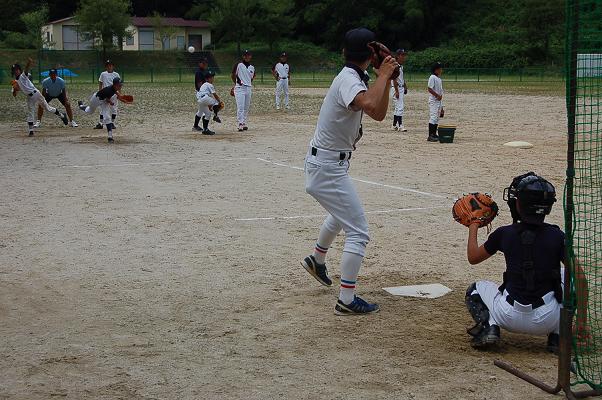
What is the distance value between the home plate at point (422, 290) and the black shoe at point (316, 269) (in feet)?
1.95

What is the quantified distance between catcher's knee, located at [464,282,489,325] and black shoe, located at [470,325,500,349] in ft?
0.29

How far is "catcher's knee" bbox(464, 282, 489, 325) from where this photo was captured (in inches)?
239

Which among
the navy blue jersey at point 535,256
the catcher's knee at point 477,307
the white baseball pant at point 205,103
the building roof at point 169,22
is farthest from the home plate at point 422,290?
the building roof at point 169,22

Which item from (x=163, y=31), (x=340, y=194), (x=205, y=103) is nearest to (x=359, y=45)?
(x=340, y=194)

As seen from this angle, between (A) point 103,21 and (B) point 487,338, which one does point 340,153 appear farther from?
(A) point 103,21

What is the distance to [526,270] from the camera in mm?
5750

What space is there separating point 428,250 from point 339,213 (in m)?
2.52

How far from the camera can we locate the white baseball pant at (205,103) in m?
21.6

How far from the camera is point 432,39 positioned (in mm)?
94125

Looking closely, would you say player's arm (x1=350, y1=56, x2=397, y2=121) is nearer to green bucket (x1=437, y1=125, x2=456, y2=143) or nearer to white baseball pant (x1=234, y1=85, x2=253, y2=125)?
green bucket (x1=437, y1=125, x2=456, y2=143)

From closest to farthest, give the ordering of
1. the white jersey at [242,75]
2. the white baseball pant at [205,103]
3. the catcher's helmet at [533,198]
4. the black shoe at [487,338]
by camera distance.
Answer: the catcher's helmet at [533,198] < the black shoe at [487,338] < the white baseball pant at [205,103] < the white jersey at [242,75]

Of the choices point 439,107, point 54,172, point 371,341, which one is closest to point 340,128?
point 371,341

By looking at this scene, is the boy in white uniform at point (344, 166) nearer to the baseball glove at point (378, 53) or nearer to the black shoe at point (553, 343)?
the baseball glove at point (378, 53)

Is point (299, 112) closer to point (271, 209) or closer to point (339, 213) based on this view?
point (271, 209)
